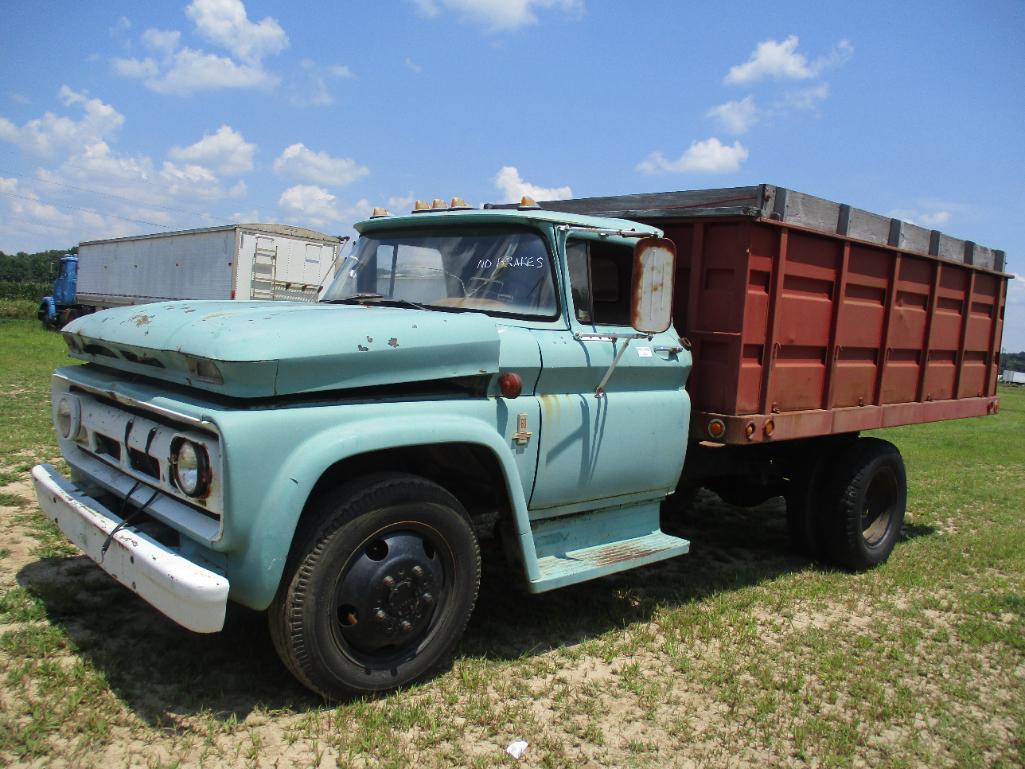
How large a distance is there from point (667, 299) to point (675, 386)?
772mm

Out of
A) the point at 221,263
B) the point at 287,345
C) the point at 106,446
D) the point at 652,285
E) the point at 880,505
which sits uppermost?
the point at 221,263

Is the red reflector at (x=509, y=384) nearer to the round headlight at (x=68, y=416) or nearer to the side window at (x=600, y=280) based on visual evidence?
the side window at (x=600, y=280)

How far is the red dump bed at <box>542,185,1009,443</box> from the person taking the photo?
4570 mm

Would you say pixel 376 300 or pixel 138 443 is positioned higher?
pixel 376 300

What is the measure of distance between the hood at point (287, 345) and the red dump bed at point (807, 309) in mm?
1635

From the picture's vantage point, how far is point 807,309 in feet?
16.3

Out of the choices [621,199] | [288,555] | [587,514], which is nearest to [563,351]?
[587,514]

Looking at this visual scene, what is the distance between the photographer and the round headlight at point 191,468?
285 cm

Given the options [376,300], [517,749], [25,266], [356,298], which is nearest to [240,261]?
[356,298]

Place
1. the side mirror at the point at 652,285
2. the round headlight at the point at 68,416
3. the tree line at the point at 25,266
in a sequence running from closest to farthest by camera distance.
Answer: the side mirror at the point at 652,285
the round headlight at the point at 68,416
the tree line at the point at 25,266

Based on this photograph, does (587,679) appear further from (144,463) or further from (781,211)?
(781,211)

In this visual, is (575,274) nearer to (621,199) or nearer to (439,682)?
(621,199)

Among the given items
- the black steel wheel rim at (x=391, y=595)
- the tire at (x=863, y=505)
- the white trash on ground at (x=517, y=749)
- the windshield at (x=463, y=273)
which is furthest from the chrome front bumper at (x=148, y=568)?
the tire at (x=863, y=505)

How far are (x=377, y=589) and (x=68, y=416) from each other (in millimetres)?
1848
